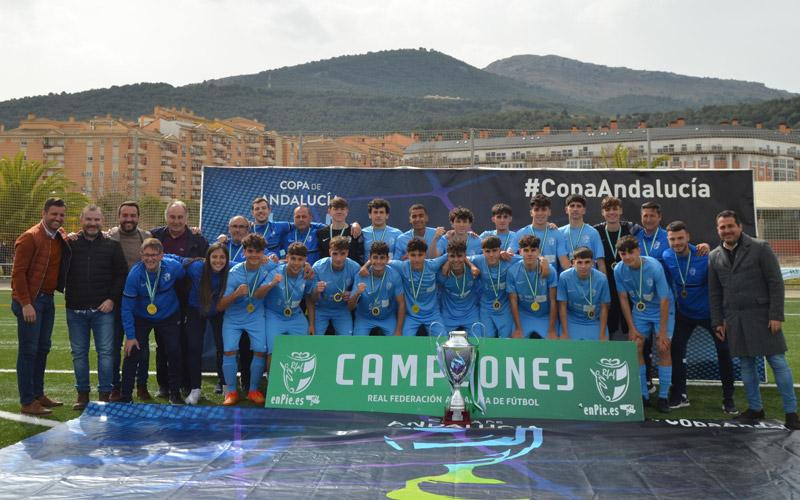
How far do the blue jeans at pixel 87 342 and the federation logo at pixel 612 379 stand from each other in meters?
3.86

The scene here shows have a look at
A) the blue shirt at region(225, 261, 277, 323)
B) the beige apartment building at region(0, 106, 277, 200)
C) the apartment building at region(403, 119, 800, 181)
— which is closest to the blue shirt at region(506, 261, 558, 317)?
the blue shirt at region(225, 261, 277, 323)

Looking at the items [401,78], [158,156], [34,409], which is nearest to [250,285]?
[34,409]

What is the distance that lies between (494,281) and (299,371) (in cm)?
181

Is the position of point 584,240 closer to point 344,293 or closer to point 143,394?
point 344,293

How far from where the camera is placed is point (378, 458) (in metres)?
4.04

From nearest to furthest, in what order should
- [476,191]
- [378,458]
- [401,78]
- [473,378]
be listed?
[378,458] → [473,378] → [476,191] → [401,78]

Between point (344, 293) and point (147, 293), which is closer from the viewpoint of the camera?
point (147, 293)

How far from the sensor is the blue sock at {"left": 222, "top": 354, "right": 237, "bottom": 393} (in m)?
5.90

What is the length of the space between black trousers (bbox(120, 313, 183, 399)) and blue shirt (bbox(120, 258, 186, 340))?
62mm

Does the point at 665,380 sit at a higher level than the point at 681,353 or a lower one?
lower

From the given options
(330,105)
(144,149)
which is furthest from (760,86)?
(144,149)

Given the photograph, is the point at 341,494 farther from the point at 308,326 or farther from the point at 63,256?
the point at 63,256

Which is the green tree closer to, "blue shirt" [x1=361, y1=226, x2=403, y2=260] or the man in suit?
"blue shirt" [x1=361, y1=226, x2=403, y2=260]

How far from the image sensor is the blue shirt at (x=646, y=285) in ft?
19.1
